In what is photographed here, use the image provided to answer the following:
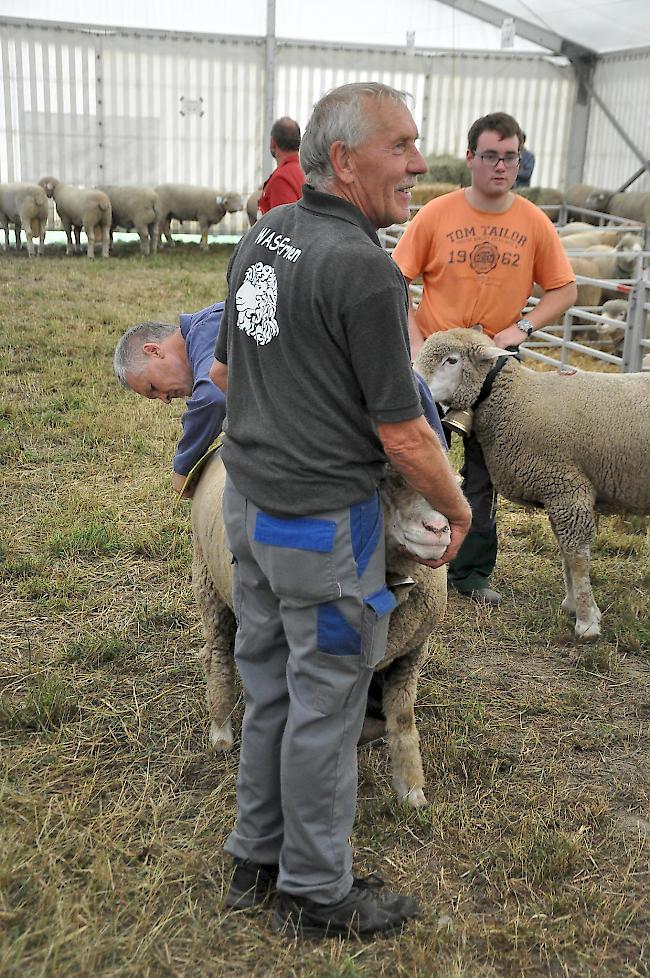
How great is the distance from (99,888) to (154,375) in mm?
1493

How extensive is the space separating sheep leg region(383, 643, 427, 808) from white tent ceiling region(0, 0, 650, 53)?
48.3 ft

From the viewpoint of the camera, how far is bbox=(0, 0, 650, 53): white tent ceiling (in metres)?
15.2

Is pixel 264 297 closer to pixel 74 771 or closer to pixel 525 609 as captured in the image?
pixel 74 771

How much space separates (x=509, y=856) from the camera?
8.04 feet

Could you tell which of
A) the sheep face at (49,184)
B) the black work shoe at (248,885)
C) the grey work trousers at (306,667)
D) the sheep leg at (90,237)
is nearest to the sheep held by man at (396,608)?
the grey work trousers at (306,667)

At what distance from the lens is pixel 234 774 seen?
9.23 ft

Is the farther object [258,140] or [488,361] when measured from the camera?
[258,140]

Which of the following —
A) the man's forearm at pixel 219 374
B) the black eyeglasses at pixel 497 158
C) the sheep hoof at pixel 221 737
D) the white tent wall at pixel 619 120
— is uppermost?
the white tent wall at pixel 619 120

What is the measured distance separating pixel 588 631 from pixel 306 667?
2.06m

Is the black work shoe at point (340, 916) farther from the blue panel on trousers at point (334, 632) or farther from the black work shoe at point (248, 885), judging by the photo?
the blue panel on trousers at point (334, 632)

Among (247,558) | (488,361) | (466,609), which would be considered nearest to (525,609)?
(466,609)

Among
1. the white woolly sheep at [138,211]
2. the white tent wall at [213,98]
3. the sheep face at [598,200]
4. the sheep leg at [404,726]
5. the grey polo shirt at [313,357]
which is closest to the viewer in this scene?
the grey polo shirt at [313,357]

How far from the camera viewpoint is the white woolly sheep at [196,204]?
50.8 feet

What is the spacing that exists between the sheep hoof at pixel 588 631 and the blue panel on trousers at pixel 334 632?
2017 mm
